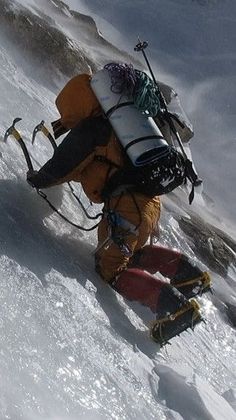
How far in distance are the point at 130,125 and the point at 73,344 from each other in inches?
76.4

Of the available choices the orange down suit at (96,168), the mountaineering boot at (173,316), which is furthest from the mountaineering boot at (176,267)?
the mountaineering boot at (173,316)

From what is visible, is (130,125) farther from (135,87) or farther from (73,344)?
(73,344)

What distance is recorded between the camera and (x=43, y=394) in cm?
388

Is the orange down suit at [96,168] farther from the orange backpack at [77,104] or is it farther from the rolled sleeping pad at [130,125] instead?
the rolled sleeping pad at [130,125]

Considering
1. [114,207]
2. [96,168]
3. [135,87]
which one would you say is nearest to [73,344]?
[114,207]

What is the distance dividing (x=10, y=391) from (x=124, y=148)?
2524 mm

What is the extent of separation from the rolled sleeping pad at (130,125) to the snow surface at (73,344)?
98 cm

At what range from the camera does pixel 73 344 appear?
4.54 metres

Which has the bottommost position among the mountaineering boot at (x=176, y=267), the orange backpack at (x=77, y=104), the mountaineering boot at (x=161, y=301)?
the mountaineering boot at (x=161, y=301)

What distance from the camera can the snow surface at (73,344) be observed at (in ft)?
13.1

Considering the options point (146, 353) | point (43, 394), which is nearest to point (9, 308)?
point (43, 394)

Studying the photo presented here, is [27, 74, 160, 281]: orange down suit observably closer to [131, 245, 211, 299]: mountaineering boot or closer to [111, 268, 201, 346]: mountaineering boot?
[111, 268, 201, 346]: mountaineering boot

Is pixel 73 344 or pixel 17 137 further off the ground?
pixel 17 137

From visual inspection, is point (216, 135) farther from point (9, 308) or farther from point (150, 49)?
point (9, 308)
